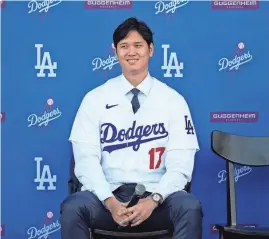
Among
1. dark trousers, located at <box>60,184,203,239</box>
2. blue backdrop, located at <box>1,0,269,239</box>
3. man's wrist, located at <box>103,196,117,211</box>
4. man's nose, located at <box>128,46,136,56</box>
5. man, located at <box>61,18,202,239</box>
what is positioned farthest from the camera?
blue backdrop, located at <box>1,0,269,239</box>

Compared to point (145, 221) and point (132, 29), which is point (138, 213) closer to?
point (145, 221)

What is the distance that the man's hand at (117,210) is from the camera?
8.32 feet

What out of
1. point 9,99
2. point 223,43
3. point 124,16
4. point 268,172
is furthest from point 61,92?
point 268,172

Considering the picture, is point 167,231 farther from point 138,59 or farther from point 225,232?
point 138,59

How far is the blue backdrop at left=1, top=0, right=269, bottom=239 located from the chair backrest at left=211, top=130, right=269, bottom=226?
0.29m

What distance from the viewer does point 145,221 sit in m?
2.61

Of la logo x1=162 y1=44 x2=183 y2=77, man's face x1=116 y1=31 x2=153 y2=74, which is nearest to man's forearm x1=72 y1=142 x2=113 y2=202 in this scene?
man's face x1=116 y1=31 x2=153 y2=74

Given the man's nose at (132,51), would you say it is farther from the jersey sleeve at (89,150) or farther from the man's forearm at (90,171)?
the man's forearm at (90,171)

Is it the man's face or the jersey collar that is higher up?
the man's face

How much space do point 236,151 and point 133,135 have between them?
521 millimetres

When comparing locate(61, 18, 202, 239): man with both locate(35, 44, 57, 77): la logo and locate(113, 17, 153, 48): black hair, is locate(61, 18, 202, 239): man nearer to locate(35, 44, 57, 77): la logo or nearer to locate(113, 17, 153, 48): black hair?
locate(113, 17, 153, 48): black hair

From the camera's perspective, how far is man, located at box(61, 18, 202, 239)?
8.98 feet

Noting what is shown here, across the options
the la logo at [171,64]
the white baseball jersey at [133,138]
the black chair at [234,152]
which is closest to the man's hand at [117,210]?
the white baseball jersey at [133,138]

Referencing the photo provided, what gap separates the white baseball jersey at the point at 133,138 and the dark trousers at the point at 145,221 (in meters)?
0.19
